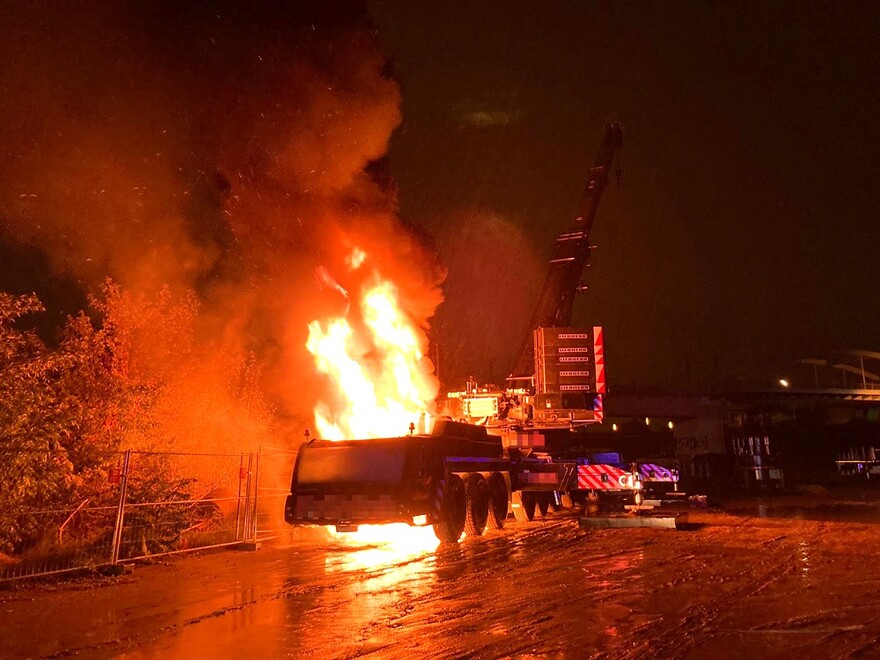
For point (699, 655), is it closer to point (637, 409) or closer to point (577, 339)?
point (577, 339)

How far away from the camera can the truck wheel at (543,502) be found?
18.5 meters

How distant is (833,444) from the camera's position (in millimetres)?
68750

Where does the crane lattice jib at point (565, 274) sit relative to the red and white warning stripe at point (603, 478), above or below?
above

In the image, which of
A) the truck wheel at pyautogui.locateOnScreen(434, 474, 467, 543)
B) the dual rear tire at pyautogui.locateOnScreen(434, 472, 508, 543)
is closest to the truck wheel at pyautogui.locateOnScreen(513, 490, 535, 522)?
the dual rear tire at pyautogui.locateOnScreen(434, 472, 508, 543)

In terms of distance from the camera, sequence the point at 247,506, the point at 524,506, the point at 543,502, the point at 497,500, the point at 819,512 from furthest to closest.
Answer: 1. the point at 819,512
2. the point at 543,502
3. the point at 524,506
4. the point at 497,500
5. the point at 247,506

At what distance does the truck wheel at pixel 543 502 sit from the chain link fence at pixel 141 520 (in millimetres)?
6995

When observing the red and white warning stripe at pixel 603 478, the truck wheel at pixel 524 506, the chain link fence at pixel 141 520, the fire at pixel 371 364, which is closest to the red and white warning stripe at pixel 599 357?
the red and white warning stripe at pixel 603 478

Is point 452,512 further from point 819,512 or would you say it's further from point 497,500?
point 819,512

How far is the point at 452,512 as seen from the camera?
12.7m

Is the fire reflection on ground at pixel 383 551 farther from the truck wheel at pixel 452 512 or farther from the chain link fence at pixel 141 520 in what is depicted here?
the chain link fence at pixel 141 520

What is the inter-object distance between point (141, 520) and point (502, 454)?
7789mm

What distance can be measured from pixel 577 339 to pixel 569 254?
6.87 meters

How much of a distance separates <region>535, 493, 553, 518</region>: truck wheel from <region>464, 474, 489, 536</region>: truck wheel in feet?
14.2

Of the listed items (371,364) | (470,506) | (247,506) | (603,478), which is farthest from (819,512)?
(247,506)
